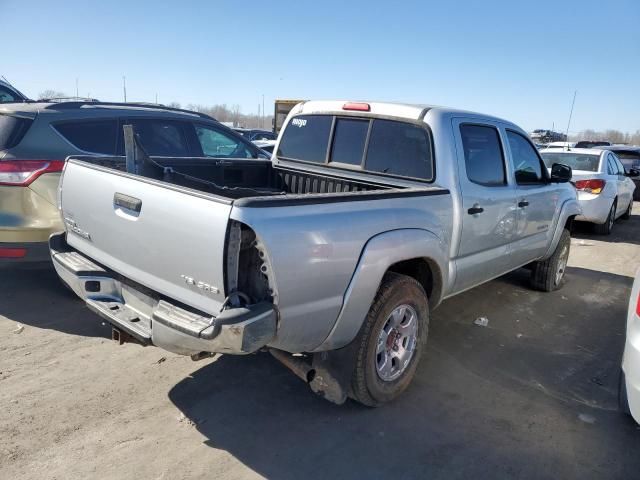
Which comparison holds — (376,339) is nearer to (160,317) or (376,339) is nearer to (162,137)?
(160,317)

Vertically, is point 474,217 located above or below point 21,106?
below

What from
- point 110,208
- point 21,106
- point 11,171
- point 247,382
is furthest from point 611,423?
point 21,106

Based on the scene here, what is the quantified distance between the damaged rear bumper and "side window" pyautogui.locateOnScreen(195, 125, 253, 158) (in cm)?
301

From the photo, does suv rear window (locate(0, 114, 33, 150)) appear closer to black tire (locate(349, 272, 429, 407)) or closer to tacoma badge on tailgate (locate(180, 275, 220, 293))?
tacoma badge on tailgate (locate(180, 275, 220, 293))

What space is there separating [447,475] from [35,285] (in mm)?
4489

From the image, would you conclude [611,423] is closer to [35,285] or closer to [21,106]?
[35,285]

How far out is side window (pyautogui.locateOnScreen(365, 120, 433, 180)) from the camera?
3.76m

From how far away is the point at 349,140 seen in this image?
168 inches

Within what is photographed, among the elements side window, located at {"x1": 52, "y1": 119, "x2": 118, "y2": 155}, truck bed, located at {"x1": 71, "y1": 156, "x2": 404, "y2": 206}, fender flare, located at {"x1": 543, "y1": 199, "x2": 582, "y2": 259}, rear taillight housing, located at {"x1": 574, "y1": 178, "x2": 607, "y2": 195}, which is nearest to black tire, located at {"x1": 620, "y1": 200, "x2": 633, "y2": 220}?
rear taillight housing, located at {"x1": 574, "y1": 178, "x2": 607, "y2": 195}

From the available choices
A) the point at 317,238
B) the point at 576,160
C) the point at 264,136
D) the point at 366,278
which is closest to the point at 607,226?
the point at 576,160

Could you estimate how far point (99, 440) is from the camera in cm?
283

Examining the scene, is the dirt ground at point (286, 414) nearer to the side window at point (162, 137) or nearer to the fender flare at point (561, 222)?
the fender flare at point (561, 222)

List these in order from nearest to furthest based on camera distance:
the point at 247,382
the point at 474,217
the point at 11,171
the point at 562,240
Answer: the point at 247,382, the point at 474,217, the point at 11,171, the point at 562,240

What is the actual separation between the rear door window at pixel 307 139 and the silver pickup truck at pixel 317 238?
0.05 ft
